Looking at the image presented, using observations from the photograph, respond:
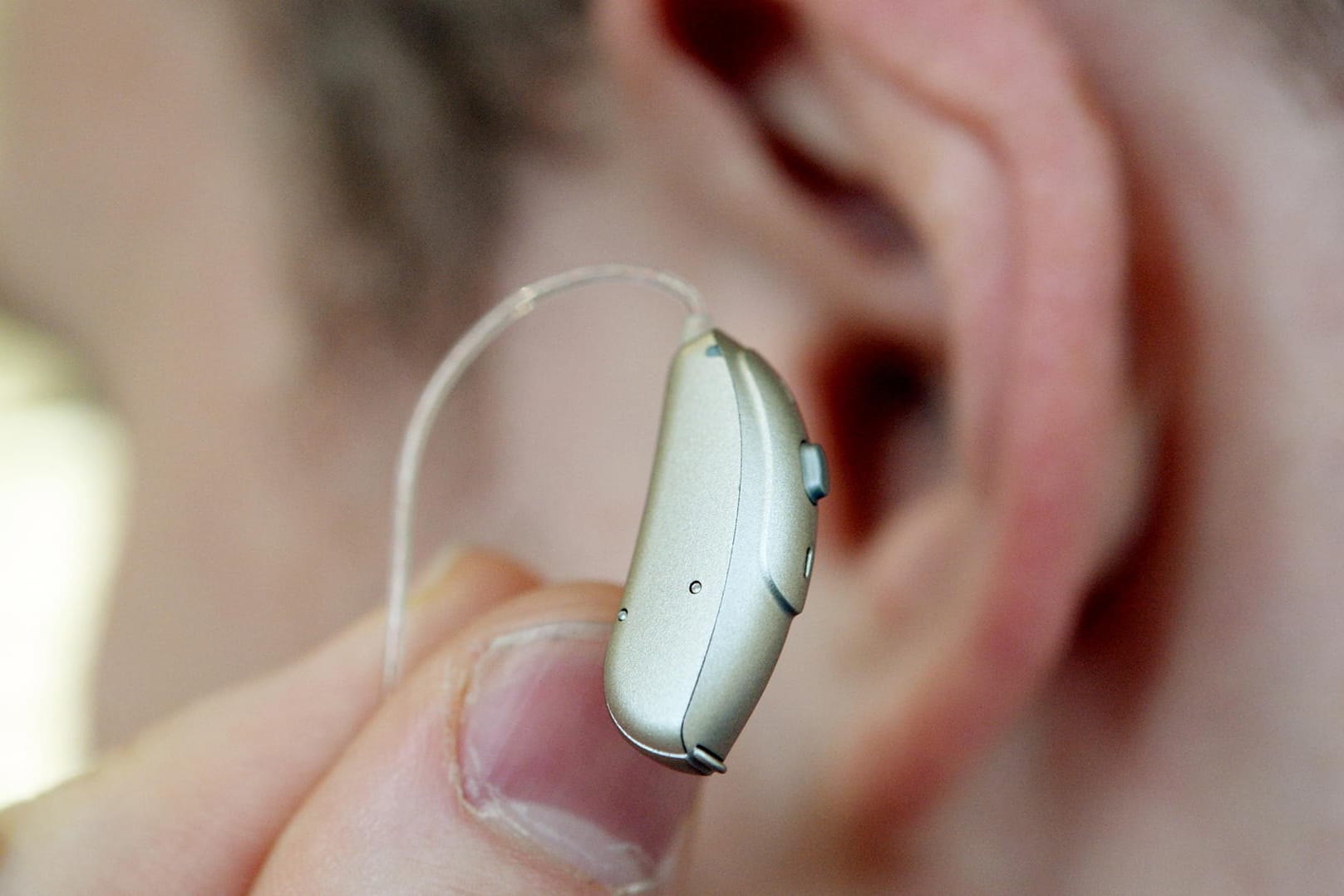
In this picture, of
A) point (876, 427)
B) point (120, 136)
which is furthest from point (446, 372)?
point (120, 136)

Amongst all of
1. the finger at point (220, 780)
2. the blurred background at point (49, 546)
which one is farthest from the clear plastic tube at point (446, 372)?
the blurred background at point (49, 546)

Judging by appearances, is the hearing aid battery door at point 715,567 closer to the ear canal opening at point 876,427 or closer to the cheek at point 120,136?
the ear canal opening at point 876,427

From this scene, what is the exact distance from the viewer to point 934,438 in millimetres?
596

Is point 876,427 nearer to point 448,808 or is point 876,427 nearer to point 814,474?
point 814,474

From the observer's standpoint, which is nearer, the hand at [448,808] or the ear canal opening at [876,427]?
the hand at [448,808]

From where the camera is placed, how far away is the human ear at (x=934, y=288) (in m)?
0.47

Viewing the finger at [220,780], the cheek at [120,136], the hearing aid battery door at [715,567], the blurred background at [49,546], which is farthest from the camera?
the blurred background at [49,546]

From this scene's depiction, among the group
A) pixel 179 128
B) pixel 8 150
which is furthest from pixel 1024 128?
pixel 8 150

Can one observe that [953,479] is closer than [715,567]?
No

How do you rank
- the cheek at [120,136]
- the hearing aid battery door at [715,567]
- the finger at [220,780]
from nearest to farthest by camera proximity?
1. the hearing aid battery door at [715,567]
2. the finger at [220,780]
3. the cheek at [120,136]

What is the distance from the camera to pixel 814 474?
44cm

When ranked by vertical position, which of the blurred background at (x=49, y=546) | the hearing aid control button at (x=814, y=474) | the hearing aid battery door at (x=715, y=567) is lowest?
the blurred background at (x=49, y=546)

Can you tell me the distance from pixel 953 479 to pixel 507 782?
0.87 ft

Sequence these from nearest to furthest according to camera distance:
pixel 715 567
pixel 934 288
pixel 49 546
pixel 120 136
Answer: pixel 715 567, pixel 934 288, pixel 120 136, pixel 49 546
